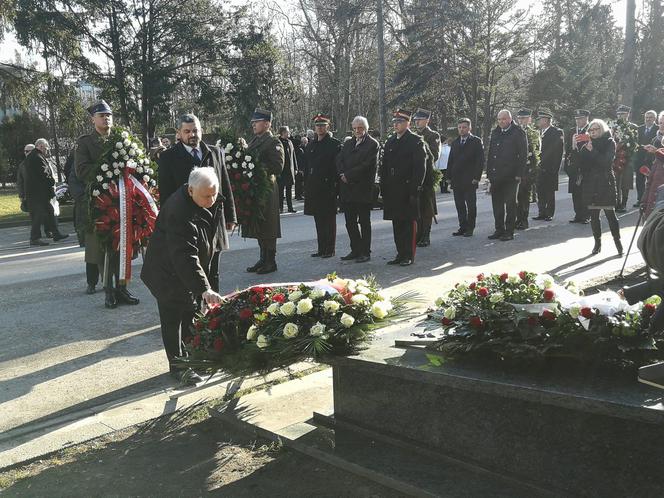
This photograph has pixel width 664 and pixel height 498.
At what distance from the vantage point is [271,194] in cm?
934

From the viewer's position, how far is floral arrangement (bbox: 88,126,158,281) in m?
7.32

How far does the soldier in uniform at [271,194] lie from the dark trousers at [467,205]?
4.12 meters

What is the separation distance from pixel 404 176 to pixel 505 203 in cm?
297

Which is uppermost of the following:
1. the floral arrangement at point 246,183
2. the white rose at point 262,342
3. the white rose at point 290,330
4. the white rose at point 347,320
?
the floral arrangement at point 246,183

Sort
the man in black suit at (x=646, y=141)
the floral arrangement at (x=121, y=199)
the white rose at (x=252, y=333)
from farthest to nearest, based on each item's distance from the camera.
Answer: the man in black suit at (x=646, y=141) < the floral arrangement at (x=121, y=199) < the white rose at (x=252, y=333)

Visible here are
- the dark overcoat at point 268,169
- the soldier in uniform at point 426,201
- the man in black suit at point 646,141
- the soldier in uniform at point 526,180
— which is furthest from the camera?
the man in black suit at point 646,141

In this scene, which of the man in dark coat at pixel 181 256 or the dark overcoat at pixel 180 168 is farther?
the dark overcoat at pixel 180 168

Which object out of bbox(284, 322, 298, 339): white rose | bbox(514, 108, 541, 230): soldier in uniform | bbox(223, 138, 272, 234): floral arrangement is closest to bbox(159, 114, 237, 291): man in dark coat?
bbox(223, 138, 272, 234): floral arrangement

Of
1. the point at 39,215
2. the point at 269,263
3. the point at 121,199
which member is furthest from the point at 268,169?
the point at 39,215

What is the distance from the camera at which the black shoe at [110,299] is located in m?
7.55

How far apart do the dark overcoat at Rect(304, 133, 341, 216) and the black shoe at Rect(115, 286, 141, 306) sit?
3304mm

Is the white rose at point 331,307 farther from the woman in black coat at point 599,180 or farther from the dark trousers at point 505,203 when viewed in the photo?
the dark trousers at point 505,203

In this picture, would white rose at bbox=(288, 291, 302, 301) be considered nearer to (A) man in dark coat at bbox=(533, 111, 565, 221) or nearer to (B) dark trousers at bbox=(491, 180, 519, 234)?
(B) dark trousers at bbox=(491, 180, 519, 234)

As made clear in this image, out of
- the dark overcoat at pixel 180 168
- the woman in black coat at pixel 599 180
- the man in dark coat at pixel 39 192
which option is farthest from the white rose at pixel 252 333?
the man in dark coat at pixel 39 192
